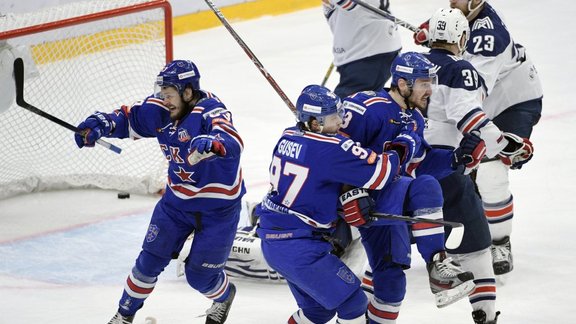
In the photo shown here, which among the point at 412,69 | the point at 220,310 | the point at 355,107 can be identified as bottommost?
the point at 220,310

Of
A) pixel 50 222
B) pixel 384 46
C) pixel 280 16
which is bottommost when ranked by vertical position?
pixel 280 16

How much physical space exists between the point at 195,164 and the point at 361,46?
216 cm

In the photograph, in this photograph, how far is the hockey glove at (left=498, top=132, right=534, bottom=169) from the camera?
472 centimetres

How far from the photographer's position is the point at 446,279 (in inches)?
161

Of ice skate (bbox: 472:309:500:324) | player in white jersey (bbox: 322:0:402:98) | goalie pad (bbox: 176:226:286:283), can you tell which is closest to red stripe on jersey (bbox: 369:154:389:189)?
ice skate (bbox: 472:309:500:324)

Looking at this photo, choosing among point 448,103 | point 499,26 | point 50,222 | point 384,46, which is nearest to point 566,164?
point 384,46

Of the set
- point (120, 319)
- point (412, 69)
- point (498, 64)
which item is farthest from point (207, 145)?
point (498, 64)

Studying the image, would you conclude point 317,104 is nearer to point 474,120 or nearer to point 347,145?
point 347,145

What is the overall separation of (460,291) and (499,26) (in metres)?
1.53

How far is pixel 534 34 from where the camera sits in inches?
387

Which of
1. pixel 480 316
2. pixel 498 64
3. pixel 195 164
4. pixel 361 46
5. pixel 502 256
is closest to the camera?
pixel 195 164

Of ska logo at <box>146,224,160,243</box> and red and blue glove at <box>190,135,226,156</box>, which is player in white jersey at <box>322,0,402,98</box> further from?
red and blue glove at <box>190,135,226,156</box>

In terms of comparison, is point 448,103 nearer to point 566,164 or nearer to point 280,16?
point 566,164

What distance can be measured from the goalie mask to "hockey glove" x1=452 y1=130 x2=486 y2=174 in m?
1.04
